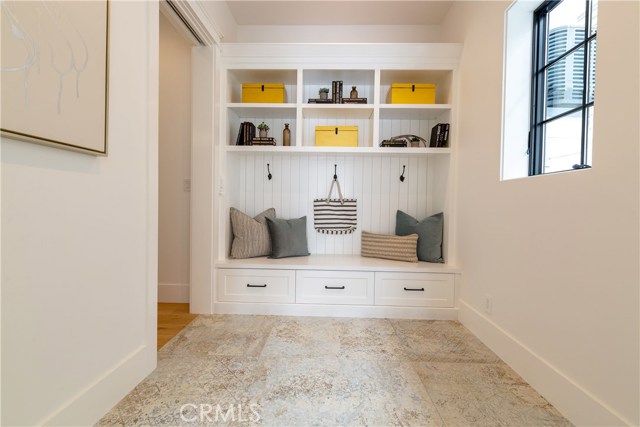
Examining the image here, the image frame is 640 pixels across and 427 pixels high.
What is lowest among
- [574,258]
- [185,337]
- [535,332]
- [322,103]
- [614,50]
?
[185,337]

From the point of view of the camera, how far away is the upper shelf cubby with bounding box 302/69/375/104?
274cm

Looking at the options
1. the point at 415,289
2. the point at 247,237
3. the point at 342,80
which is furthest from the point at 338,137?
the point at 415,289

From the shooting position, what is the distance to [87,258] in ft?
3.99

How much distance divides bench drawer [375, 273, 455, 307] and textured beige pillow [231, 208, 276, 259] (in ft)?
3.44

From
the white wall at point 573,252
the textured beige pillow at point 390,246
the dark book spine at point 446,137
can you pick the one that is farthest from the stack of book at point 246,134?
the white wall at point 573,252

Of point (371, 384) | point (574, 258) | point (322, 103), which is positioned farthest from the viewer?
point (322, 103)

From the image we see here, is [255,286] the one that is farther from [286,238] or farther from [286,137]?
[286,137]

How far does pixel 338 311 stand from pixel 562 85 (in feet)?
6.80

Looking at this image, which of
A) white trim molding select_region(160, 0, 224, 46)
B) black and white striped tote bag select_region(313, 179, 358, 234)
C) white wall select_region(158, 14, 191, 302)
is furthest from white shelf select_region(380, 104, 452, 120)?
white wall select_region(158, 14, 191, 302)

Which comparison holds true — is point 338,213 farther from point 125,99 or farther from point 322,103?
point 125,99

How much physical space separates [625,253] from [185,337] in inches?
92.5

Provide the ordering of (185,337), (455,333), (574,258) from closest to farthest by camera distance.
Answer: (574,258), (185,337), (455,333)

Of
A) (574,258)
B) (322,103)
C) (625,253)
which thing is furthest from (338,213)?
(625,253)

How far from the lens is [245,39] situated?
3.13 meters
